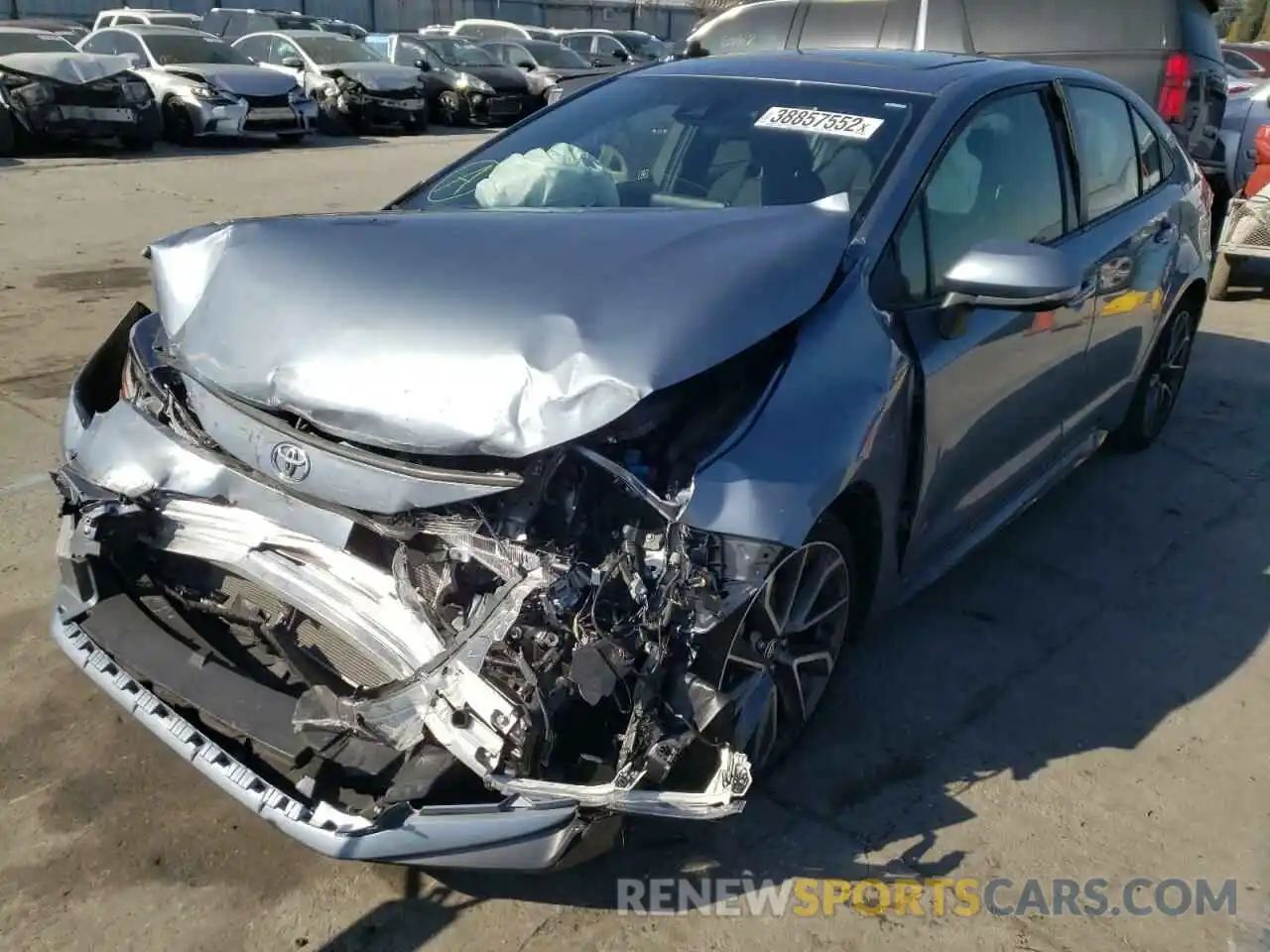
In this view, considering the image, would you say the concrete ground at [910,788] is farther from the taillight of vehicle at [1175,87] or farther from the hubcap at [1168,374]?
the taillight of vehicle at [1175,87]

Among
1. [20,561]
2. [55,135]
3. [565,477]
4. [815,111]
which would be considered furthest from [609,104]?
[55,135]

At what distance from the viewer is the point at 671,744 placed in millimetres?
2281

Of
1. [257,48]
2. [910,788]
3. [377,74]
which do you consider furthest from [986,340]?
[257,48]

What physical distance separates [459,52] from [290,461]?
2052 centimetres

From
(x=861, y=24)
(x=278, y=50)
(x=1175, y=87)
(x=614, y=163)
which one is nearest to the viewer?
(x=614, y=163)

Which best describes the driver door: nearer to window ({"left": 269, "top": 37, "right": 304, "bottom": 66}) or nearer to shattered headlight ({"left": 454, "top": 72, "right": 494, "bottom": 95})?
window ({"left": 269, "top": 37, "right": 304, "bottom": 66})

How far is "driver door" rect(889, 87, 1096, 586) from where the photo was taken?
3.12 metres

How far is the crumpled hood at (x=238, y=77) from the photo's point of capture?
49.8 ft

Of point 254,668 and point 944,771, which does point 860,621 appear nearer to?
point 944,771

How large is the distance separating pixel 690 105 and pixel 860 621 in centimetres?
177

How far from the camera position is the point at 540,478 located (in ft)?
7.79

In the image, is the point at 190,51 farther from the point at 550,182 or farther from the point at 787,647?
the point at 787,647

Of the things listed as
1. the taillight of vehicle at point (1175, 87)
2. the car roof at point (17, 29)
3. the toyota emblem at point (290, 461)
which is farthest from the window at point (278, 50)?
the toyota emblem at point (290, 461)

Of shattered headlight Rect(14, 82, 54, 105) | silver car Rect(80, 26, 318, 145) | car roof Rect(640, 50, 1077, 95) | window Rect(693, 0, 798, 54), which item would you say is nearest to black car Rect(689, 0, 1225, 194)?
window Rect(693, 0, 798, 54)
